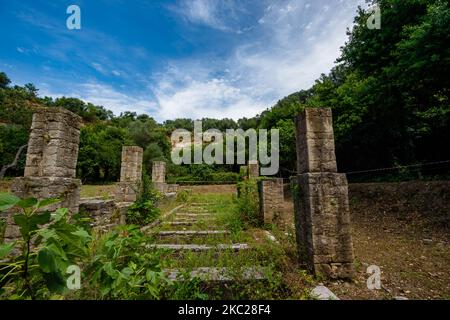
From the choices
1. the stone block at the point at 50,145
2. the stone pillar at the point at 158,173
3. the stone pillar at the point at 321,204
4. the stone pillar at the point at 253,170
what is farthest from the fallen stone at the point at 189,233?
the stone pillar at the point at 158,173

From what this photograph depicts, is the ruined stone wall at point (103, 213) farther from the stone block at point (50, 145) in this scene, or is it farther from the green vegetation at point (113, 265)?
the stone block at point (50, 145)

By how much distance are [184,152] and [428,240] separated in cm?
4017

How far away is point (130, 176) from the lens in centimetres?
807

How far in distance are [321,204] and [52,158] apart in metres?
4.87

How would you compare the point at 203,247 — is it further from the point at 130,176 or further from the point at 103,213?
the point at 130,176

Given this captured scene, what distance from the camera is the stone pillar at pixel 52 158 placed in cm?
375

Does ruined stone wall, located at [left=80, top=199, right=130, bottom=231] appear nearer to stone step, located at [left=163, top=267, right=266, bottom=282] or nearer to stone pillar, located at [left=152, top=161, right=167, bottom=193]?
stone step, located at [left=163, top=267, right=266, bottom=282]

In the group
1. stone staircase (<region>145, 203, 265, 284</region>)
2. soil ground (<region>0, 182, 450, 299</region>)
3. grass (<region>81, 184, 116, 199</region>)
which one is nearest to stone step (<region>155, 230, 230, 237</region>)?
stone staircase (<region>145, 203, 265, 284</region>)
